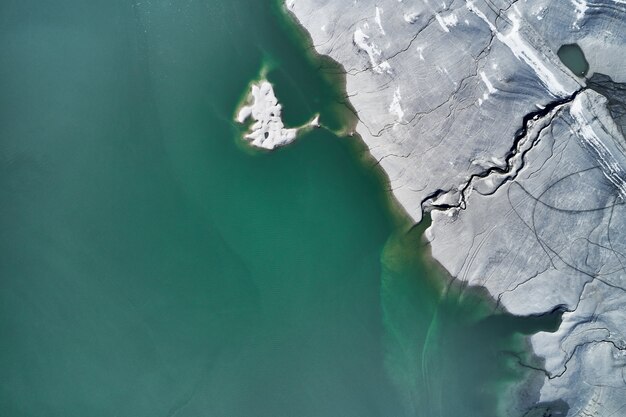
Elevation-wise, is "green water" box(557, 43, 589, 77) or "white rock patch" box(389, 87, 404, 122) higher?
"white rock patch" box(389, 87, 404, 122)

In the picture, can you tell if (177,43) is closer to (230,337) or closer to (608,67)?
(230,337)

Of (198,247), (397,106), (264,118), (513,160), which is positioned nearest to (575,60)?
(513,160)

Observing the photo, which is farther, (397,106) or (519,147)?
(397,106)

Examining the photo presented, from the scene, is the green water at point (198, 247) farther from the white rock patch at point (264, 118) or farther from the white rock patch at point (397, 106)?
the white rock patch at point (397, 106)

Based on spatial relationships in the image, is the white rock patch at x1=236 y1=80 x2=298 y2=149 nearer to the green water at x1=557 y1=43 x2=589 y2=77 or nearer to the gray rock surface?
the gray rock surface

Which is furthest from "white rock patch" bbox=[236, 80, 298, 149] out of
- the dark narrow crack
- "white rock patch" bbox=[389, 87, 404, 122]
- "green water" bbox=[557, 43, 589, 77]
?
"green water" bbox=[557, 43, 589, 77]

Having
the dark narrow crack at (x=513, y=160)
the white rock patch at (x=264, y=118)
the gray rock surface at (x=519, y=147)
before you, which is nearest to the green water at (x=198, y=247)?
the white rock patch at (x=264, y=118)

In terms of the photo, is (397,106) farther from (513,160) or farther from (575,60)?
(575,60)
